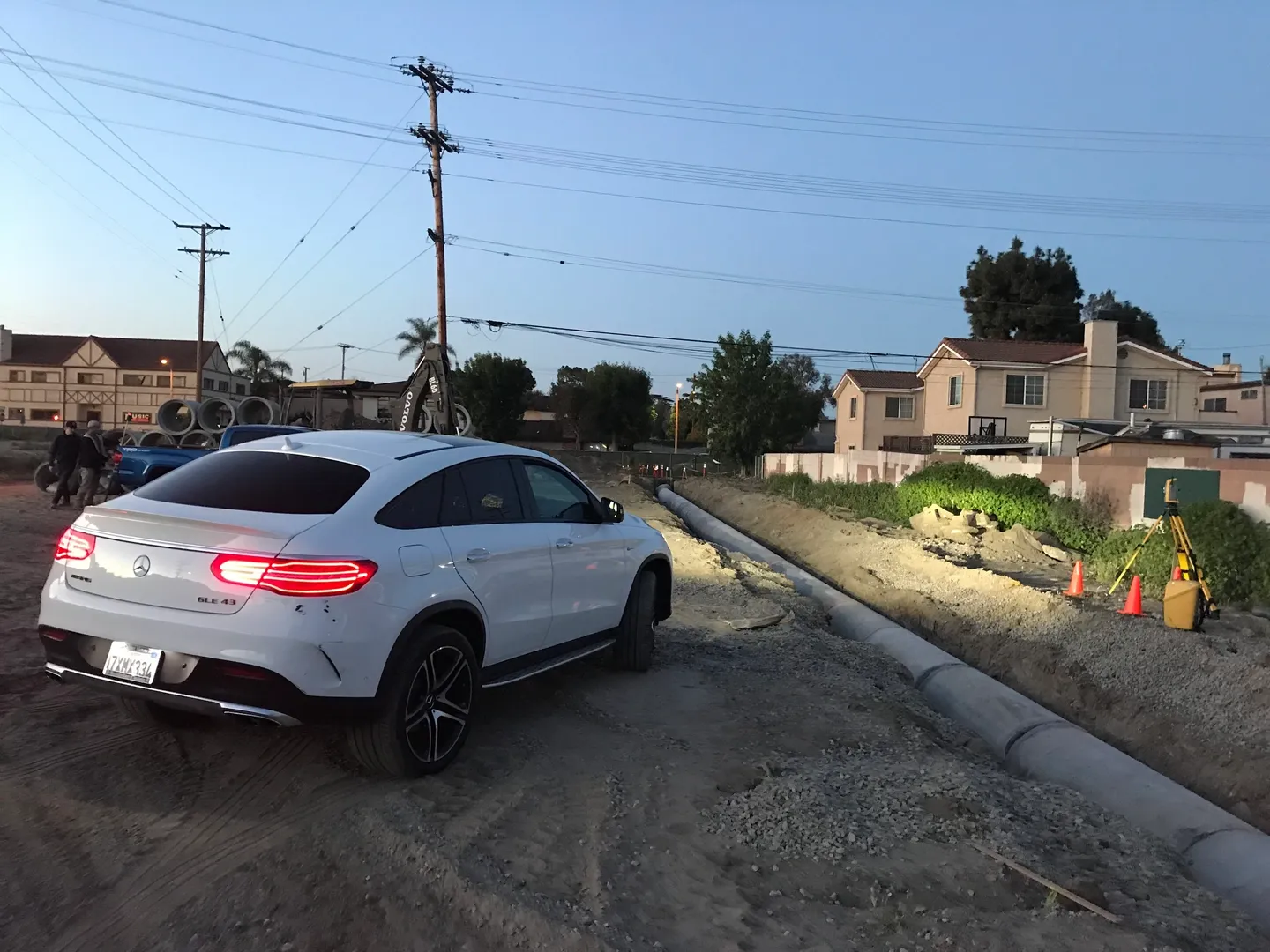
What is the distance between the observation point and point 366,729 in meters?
4.33

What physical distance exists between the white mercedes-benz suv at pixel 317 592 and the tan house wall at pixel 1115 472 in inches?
516

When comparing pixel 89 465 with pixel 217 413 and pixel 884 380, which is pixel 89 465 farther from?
pixel 884 380

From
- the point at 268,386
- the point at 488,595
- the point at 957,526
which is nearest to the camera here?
the point at 488,595

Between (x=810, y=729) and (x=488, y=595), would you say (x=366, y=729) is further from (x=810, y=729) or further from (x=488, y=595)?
(x=810, y=729)

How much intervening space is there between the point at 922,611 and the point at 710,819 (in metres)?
8.48

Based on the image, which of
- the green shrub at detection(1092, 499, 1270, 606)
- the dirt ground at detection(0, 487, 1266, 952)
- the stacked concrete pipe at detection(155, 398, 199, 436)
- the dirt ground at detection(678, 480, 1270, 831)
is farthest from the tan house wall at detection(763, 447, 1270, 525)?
the stacked concrete pipe at detection(155, 398, 199, 436)

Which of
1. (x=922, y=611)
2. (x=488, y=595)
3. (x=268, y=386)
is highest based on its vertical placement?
(x=268, y=386)

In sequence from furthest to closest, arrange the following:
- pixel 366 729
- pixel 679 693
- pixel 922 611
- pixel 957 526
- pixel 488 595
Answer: pixel 957 526, pixel 922 611, pixel 679 693, pixel 488 595, pixel 366 729

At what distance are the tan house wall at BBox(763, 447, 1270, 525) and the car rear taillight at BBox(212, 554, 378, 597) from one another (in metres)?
14.3

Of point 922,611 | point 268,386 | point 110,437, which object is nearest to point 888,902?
point 922,611

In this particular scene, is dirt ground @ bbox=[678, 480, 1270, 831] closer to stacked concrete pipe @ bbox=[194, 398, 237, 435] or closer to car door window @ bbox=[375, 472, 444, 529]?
car door window @ bbox=[375, 472, 444, 529]

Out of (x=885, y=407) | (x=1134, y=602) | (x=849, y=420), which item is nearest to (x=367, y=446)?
(x=1134, y=602)

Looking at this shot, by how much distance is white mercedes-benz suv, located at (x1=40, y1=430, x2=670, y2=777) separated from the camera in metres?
4.05

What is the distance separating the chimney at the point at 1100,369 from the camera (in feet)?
124
